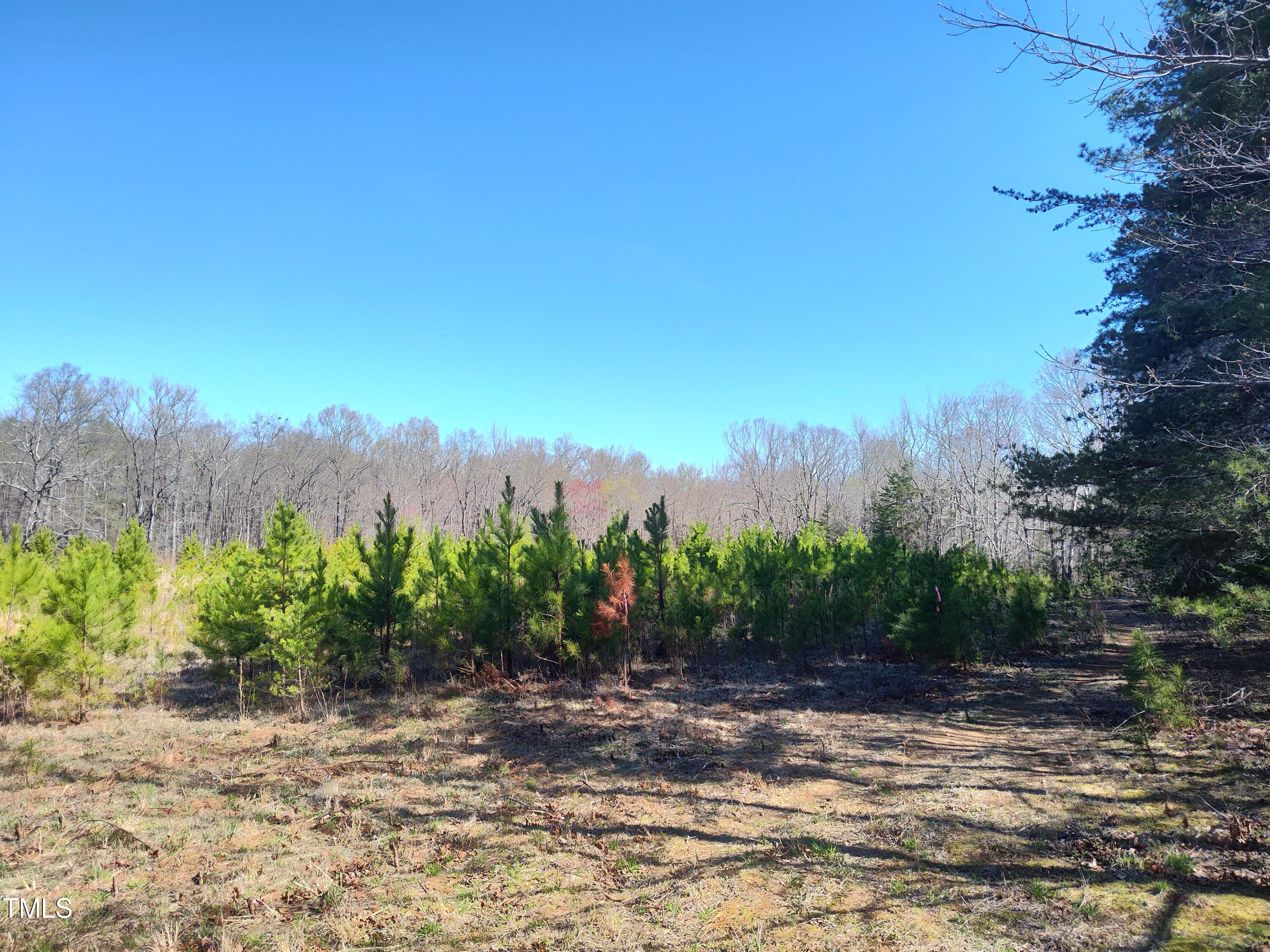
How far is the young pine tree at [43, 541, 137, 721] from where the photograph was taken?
A: 8.84 metres

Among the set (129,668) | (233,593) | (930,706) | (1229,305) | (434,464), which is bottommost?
(930,706)

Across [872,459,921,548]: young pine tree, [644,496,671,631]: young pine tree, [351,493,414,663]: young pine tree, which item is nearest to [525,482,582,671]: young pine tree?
[644,496,671,631]: young pine tree

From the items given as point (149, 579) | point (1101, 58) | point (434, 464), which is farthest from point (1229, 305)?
point (434, 464)

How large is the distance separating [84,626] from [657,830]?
922cm

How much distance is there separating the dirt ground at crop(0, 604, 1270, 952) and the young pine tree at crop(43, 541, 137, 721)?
2.33ft

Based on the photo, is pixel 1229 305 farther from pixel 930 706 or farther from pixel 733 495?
pixel 733 495

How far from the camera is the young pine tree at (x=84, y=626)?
29.0ft

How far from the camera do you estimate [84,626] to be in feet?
29.6

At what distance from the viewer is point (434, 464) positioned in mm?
53469

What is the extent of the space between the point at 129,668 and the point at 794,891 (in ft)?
44.3

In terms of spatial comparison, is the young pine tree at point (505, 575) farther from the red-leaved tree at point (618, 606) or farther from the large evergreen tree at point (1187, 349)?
the large evergreen tree at point (1187, 349)

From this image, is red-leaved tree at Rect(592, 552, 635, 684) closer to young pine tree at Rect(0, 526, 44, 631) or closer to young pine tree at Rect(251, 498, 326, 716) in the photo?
young pine tree at Rect(251, 498, 326, 716)

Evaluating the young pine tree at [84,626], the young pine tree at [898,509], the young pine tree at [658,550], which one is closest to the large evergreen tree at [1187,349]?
the young pine tree at [658,550]

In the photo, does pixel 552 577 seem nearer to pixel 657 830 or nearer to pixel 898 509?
pixel 657 830
